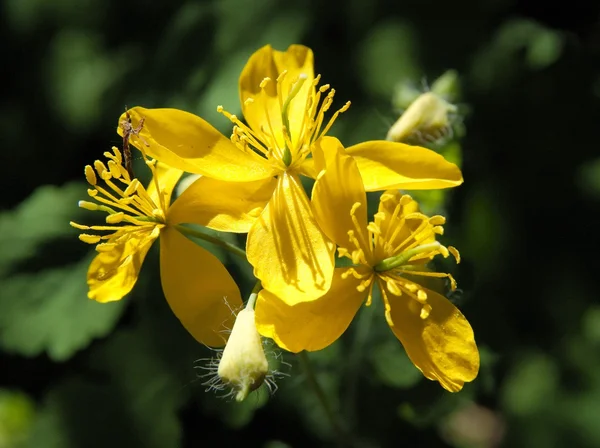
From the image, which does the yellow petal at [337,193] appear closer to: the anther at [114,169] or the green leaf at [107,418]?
the anther at [114,169]

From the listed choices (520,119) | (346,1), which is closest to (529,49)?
(520,119)

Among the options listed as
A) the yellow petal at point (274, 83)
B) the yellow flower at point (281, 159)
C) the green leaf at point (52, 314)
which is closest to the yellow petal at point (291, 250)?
the yellow flower at point (281, 159)

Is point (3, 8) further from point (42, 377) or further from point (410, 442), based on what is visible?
point (410, 442)

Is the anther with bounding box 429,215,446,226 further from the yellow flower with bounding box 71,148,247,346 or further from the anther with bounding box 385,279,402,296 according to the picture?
the yellow flower with bounding box 71,148,247,346

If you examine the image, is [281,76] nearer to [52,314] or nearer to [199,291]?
[199,291]

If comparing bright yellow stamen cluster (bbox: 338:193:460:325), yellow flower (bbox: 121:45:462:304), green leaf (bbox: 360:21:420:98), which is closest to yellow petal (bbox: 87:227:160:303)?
yellow flower (bbox: 121:45:462:304)

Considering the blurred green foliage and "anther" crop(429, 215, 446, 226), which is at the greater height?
"anther" crop(429, 215, 446, 226)
